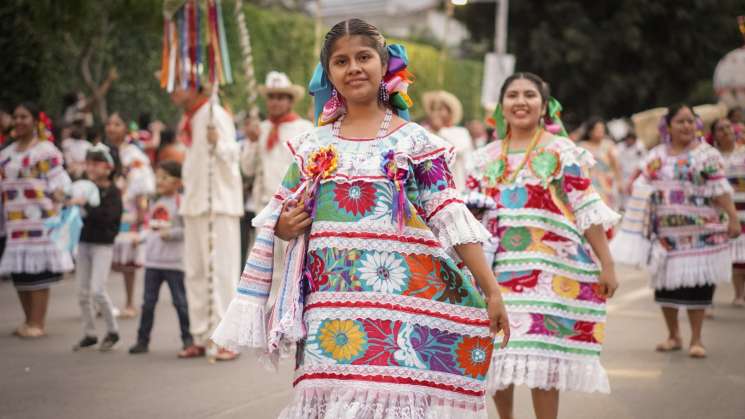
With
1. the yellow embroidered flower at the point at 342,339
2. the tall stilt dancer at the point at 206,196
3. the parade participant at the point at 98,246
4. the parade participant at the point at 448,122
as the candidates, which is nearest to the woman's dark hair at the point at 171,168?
the tall stilt dancer at the point at 206,196

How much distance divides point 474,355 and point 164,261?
4.96 meters

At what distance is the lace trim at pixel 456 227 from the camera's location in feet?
13.0

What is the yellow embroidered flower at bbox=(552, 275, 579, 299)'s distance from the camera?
578cm

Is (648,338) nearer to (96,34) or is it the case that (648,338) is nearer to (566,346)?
(566,346)

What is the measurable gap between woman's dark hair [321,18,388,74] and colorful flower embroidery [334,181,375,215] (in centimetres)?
54

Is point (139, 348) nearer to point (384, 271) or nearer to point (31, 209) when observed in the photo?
point (31, 209)

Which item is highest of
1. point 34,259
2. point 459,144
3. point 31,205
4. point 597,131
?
point 597,131

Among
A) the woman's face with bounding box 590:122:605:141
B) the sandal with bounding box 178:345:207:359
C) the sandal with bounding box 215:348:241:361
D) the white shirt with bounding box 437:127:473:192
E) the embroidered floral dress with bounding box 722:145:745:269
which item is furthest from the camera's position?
the woman's face with bounding box 590:122:605:141

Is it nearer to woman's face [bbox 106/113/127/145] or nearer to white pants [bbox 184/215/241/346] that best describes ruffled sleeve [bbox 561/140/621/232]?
white pants [bbox 184/215/241/346]

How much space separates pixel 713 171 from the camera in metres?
8.78

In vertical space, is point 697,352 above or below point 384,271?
below

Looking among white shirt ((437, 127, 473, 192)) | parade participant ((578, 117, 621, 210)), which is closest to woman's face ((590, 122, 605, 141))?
parade participant ((578, 117, 621, 210))

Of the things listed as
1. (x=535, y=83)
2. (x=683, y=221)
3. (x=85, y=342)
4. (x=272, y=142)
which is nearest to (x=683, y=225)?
(x=683, y=221)

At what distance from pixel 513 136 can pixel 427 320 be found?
2344 mm
